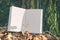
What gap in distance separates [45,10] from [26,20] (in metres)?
0.32

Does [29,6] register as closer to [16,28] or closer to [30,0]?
[30,0]

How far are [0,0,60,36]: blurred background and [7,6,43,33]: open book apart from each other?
0.24 metres

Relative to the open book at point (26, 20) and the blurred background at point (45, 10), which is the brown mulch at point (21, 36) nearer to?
the open book at point (26, 20)

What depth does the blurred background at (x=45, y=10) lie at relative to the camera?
1744 millimetres

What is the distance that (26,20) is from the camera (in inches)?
61.4

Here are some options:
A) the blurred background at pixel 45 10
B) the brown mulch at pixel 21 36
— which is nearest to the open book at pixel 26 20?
the brown mulch at pixel 21 36

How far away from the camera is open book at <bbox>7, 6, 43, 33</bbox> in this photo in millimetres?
1483

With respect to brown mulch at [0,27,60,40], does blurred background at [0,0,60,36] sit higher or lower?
higher

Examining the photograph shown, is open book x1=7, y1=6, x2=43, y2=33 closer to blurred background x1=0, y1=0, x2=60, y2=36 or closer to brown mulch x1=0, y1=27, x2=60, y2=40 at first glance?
brown mulch x1=0, y1=27, x2=60, y2=40

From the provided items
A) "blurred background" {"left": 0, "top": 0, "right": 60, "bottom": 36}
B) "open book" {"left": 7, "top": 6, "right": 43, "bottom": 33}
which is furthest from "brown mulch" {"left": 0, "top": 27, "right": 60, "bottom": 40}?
"blurred background" {"left": 0, "top": 0, "right": 60, "bottom": 36}

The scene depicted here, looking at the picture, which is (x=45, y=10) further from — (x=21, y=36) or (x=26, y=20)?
(x=21, y=36)

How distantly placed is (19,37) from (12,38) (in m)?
0.07

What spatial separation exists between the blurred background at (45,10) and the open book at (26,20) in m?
0.24

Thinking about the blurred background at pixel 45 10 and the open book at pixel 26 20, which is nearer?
the open book at pixel 26 20
